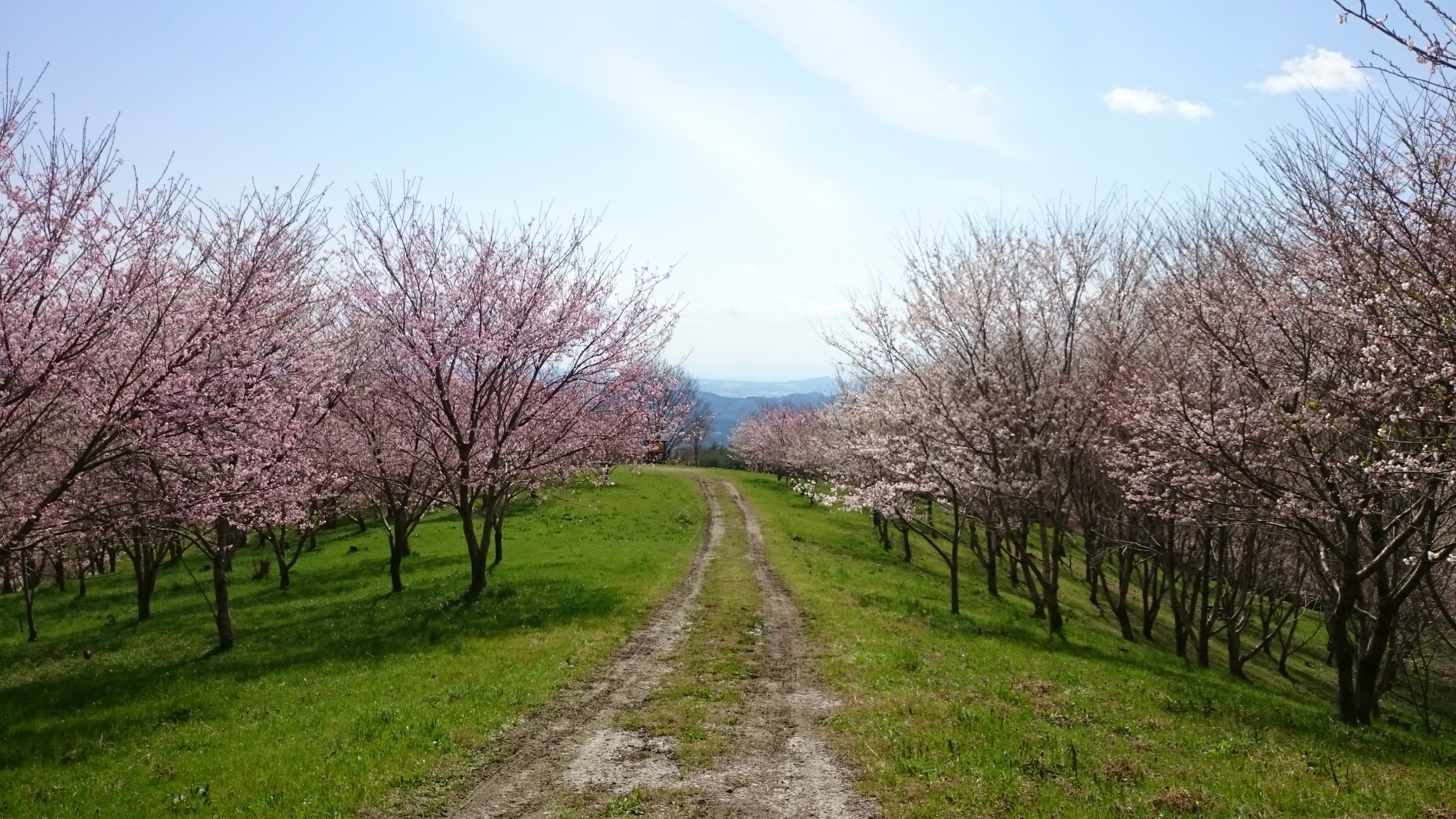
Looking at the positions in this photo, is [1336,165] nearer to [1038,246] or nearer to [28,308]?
[1038,246]

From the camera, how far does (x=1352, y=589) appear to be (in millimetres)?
14391

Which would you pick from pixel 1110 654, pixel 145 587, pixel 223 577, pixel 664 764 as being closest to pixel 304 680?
pixel 223 577

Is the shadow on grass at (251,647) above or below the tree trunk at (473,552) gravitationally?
below

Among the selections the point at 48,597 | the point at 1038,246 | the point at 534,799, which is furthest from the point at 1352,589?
the point at 48,597

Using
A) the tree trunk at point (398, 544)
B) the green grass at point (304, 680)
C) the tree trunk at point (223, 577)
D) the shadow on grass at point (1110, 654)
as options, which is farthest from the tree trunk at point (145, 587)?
the shadow on grass at point (1110, 654)

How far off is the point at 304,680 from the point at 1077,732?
14314 millimetres

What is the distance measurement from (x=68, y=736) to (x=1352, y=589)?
2226 cm

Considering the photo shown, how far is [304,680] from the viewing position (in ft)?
54.0

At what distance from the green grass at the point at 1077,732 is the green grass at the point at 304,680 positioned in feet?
17.7

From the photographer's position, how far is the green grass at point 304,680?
10.4 meters

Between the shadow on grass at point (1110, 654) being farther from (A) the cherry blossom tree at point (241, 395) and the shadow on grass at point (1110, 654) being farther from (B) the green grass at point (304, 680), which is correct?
(A) the cherry blossom tree at point (241, 395)

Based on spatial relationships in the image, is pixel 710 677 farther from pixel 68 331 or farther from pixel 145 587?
pixel 145 587

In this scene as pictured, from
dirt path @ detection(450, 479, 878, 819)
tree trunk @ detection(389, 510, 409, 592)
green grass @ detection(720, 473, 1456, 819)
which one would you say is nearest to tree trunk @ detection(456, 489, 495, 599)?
tree trunk @ detection(389, 510, 409, 592)

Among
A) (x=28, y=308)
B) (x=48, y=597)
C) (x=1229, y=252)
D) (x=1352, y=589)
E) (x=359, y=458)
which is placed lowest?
(x=48, y=597)
